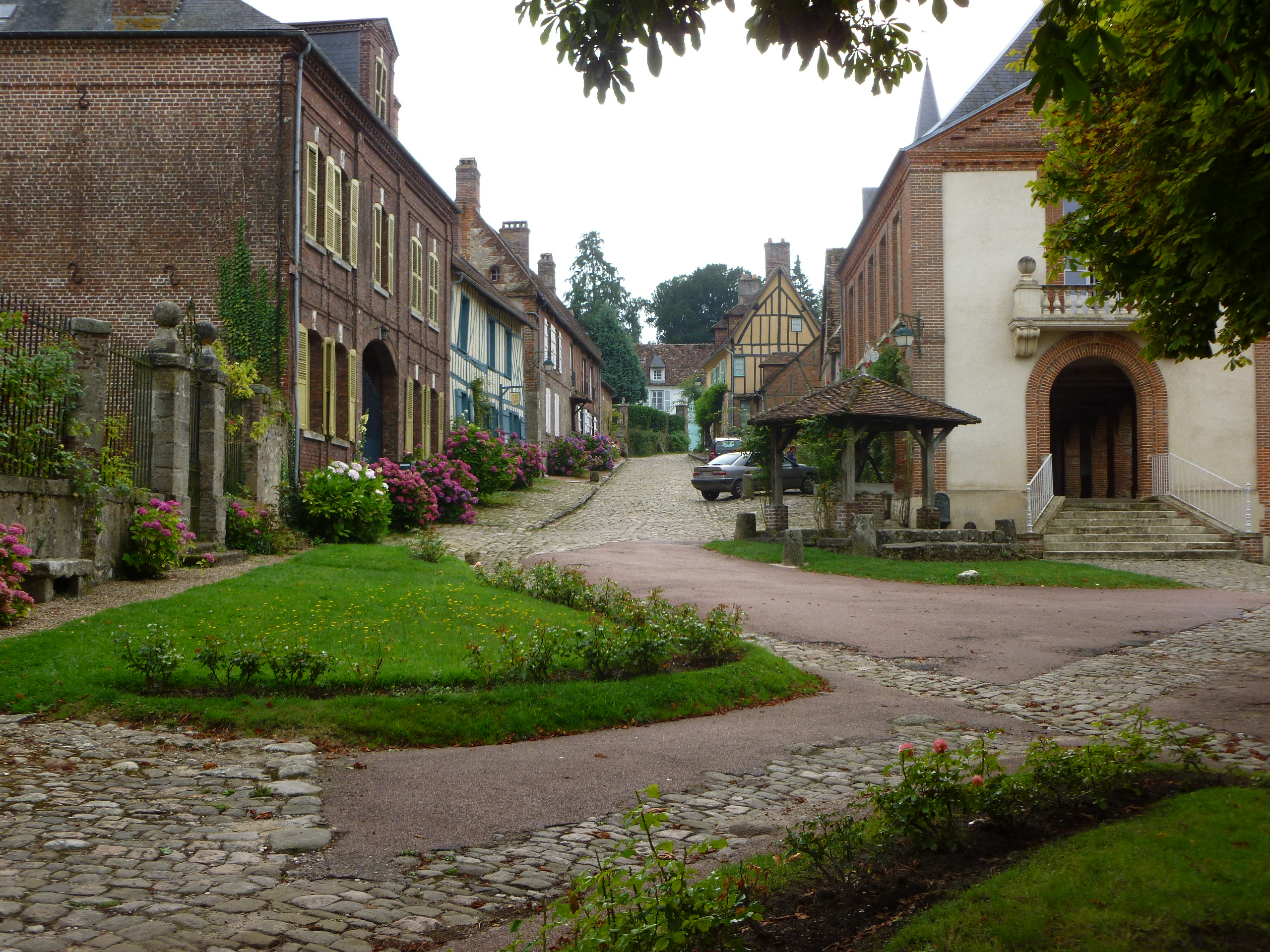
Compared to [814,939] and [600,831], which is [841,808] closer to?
[600,831]

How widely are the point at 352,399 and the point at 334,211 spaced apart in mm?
3703

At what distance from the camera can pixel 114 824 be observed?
491 cm

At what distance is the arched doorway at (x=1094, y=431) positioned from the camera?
1053 inches

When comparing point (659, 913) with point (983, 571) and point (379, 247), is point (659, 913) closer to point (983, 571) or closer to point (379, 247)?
point (983, 571)

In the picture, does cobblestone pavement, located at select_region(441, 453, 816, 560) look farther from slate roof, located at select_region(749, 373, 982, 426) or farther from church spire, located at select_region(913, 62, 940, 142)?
church spire, located at select_region(913, 62, 940, 142)

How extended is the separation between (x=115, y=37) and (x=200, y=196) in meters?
3.08

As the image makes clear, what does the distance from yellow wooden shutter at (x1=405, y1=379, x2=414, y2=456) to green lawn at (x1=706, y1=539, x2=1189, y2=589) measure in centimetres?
939

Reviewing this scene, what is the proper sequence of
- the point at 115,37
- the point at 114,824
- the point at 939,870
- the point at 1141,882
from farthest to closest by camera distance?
the point at 115,37
the point at 114,824
the point at 939,870
the point at 1141,882

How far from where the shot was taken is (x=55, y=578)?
10.5 metres

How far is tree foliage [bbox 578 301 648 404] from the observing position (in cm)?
6825

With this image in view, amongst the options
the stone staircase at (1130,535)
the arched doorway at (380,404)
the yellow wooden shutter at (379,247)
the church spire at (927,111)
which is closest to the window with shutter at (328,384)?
the yellow wooden shutter at (379,247)

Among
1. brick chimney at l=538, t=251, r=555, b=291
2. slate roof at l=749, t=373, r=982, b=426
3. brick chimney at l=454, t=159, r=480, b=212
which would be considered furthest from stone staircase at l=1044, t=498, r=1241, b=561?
brick chimney at l=538, t=251, r=555, b=291

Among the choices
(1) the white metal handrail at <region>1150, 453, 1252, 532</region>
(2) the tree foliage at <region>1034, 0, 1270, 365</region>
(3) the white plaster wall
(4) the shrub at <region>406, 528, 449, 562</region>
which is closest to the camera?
(2) the tree foliage at <region>1034, 0, 1270, 365</region>

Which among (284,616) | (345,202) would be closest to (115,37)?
(345,202)
